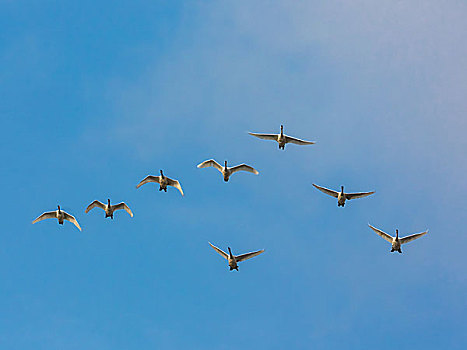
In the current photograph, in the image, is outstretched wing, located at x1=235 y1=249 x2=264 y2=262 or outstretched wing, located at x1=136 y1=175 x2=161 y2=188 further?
outstretched wing, located at x1=136 y1=175 x2=161 y2=188

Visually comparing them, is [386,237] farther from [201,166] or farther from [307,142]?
[201,166]

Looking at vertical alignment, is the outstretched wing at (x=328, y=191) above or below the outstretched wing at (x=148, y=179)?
below

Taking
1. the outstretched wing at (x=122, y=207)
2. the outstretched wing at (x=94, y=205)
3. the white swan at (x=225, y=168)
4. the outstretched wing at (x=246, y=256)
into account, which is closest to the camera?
the outstretched wing at (x=246, y=256)

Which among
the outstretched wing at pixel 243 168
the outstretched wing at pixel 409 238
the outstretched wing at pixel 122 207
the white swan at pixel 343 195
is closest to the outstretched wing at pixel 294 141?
the white swan at pixel 343 195

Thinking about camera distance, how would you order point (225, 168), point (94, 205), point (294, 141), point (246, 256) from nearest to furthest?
point (246, 256) → point (225, 168) → point (294, 141) → point (94, 205)

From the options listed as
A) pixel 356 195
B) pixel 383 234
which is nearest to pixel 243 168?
pixel 356 195

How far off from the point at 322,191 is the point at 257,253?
47.4 feet

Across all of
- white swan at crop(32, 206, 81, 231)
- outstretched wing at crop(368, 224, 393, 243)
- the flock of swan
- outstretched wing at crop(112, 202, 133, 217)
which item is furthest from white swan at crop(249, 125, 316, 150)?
white swan at crop(32, 206, 81, 231)

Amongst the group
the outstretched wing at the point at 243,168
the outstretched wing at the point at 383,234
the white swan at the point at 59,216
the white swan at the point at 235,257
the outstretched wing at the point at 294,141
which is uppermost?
the outstretched wing at the point at 294,141

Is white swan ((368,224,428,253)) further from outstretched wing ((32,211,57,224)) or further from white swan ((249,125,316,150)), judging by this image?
outstretched wing ((32,211,57,224))

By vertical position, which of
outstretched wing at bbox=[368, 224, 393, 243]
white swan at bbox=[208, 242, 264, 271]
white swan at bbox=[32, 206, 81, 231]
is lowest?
white swan at bbox=[208, 242, 264, 271]

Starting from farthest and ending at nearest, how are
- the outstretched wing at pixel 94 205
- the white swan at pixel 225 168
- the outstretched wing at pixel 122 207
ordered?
1. the outstretched wing at pixel 94 205
2. the outstretched wing at pixel 122 207
3. the white swan at pixel 225 168

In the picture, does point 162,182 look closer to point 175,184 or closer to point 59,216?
point 175,184

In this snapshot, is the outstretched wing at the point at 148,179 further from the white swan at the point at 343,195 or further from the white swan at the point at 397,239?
the white swan at the point at 397,239
